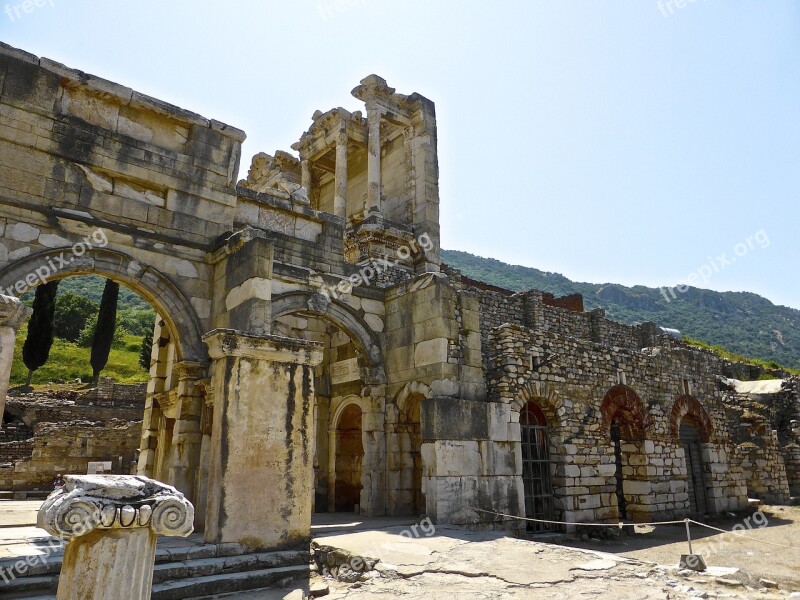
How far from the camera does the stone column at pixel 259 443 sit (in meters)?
6.24

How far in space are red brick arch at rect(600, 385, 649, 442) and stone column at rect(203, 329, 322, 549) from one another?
28.2 feet

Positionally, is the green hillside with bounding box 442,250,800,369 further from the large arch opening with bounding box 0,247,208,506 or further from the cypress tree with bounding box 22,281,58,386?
the large arch opening with bounding box 0,247,208,506

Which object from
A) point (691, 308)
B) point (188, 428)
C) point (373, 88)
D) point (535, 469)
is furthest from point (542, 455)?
point (691, 308)

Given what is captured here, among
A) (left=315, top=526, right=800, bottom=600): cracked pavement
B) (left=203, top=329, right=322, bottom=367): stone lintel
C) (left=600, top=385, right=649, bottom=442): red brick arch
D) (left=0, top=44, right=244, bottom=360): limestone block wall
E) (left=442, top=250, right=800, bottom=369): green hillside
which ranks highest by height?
(left=442, top=250, right=800, bottom=369): green hillside

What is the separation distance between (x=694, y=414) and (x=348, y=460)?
30.2 feet

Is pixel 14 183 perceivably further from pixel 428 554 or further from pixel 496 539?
pixel 496 539

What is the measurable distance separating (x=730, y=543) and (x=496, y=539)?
5.85 metres

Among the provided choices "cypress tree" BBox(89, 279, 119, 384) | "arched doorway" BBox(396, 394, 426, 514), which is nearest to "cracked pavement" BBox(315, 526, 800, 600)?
"arched doorway" BBox(396, 394, 426, 514)

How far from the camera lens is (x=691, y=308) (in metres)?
86.0

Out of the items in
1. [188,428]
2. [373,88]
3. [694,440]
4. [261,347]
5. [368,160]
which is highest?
[373,88]

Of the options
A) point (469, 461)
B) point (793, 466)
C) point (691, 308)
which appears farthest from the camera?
point (691, 308)

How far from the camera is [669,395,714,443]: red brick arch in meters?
14.6

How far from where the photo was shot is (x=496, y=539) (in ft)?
26.5

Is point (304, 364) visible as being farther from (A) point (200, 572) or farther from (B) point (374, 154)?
(B) point (374, 154)
